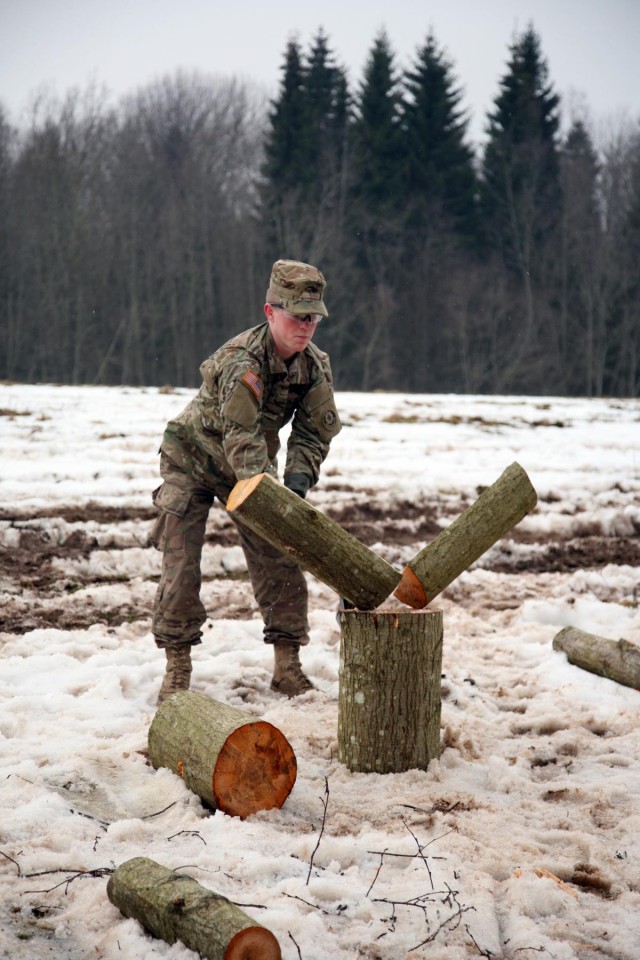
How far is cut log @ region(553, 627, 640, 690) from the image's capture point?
488cm

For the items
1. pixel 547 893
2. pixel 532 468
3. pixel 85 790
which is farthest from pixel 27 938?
pixel 532 468

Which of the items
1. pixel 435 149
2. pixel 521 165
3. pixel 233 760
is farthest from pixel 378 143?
pixel 233 760

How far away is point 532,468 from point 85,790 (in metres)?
8.72

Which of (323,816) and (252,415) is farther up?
(252,415)

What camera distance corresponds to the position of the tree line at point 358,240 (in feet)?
114

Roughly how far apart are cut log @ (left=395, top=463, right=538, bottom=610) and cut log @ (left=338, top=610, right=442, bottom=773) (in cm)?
14

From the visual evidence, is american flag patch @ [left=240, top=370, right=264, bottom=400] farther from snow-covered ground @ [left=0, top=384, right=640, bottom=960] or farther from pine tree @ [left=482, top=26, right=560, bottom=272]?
pine tree @ [left=482, top=26, right=560, bottom=272]

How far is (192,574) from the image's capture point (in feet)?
15.7

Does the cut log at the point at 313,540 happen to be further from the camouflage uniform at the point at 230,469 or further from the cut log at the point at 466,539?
the camouflage uniform at the point at 230,469

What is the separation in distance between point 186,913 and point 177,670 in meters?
2.39

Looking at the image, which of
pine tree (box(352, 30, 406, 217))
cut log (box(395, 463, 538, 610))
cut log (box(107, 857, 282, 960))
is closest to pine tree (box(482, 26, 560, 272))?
pine tree (box(352, 30, 406, 217))

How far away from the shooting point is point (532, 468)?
11367mm

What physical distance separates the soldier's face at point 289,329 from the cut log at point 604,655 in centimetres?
237

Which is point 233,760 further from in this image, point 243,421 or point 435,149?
point 435,149
